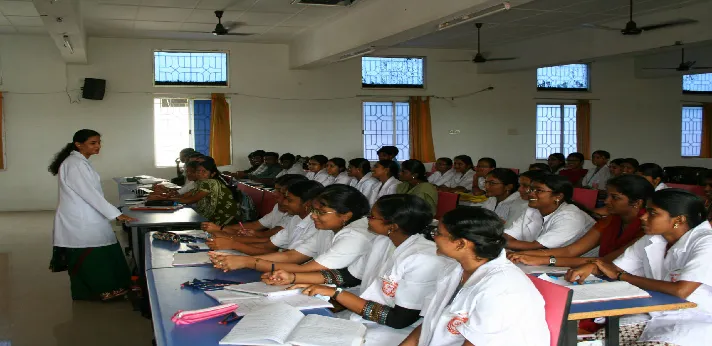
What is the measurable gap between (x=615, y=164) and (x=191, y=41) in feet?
23.9

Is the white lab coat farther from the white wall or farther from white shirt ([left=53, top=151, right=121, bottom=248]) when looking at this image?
the white wall

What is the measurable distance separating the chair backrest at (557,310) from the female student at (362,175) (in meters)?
5.62

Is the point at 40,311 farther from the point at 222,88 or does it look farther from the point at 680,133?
the point at 680,133

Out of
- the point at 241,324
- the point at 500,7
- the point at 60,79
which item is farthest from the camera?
the point at 60,79

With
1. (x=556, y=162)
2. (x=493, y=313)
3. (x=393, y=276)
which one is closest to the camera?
(x=493, y=313)

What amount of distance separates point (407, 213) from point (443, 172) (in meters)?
7.27

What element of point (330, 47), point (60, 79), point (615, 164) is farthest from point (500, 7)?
point (60, 79)

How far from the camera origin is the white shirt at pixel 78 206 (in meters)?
4.87

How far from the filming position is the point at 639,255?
294 cm

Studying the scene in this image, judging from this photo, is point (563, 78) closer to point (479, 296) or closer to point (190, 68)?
point (190, 68)

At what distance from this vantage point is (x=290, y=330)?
6.68ft

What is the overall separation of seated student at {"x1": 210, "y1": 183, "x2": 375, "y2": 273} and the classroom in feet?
0.04

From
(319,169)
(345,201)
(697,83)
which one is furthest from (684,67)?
(345,201)

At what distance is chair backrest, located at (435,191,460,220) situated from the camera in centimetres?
527
